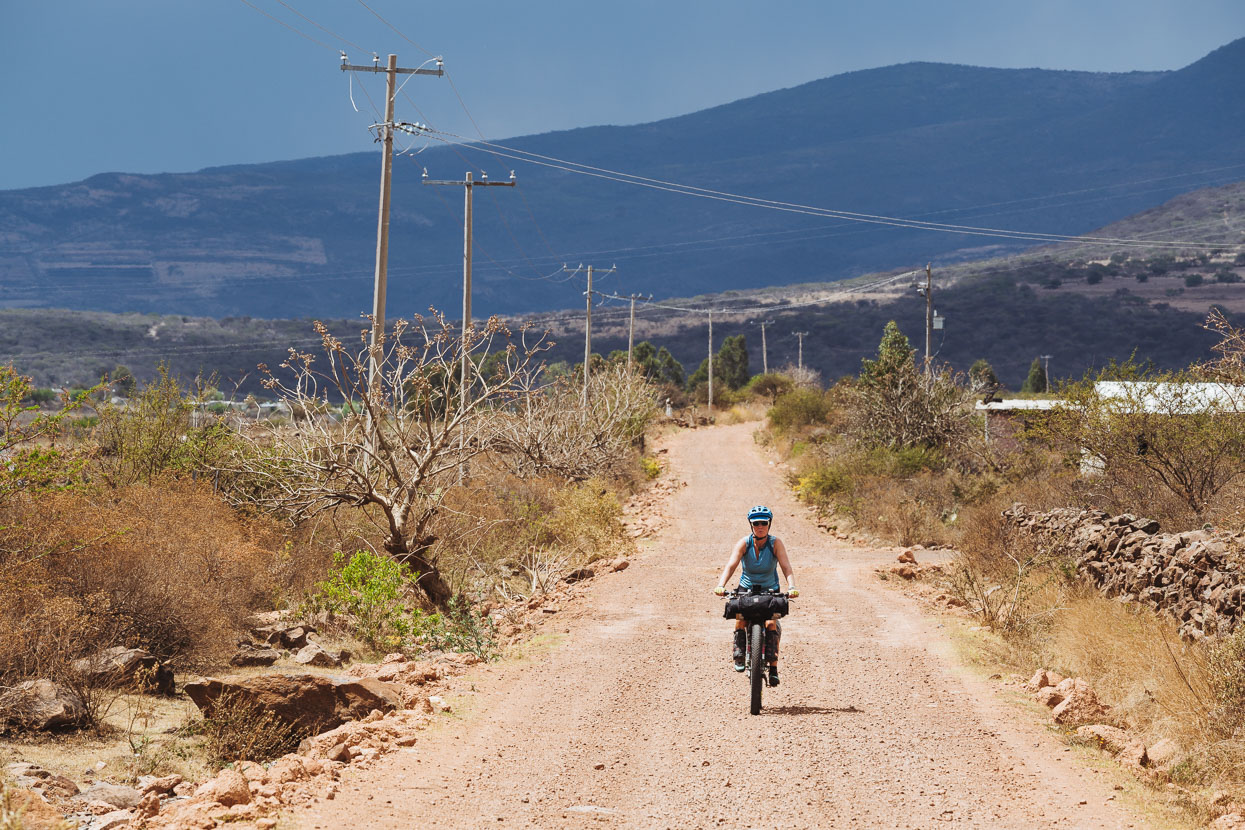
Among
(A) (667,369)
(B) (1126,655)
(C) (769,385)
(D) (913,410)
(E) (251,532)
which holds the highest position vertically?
(A) (667,369)

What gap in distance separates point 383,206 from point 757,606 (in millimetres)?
11936

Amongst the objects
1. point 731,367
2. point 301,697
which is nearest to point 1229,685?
point 301,697

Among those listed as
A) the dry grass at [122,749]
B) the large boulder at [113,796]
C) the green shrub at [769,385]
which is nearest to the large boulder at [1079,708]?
the dry grass at [122,749]

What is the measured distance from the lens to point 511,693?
35.4 ft

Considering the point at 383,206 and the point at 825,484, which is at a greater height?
the point at 383,206

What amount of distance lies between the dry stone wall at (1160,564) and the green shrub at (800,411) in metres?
28.2

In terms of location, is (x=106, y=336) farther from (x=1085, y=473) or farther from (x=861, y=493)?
(x=1085, y=473)

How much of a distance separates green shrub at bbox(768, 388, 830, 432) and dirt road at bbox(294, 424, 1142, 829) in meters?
30.9

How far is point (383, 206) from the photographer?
19266mm

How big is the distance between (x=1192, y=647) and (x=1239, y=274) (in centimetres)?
10921

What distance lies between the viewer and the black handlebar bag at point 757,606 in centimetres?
976

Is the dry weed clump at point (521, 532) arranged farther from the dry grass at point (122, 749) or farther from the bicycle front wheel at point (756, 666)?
the bicycle front wheel at point (756, 666)

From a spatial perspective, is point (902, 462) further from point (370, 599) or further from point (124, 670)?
point (124, 670)

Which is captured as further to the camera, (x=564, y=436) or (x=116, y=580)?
(x=564, y=436)
